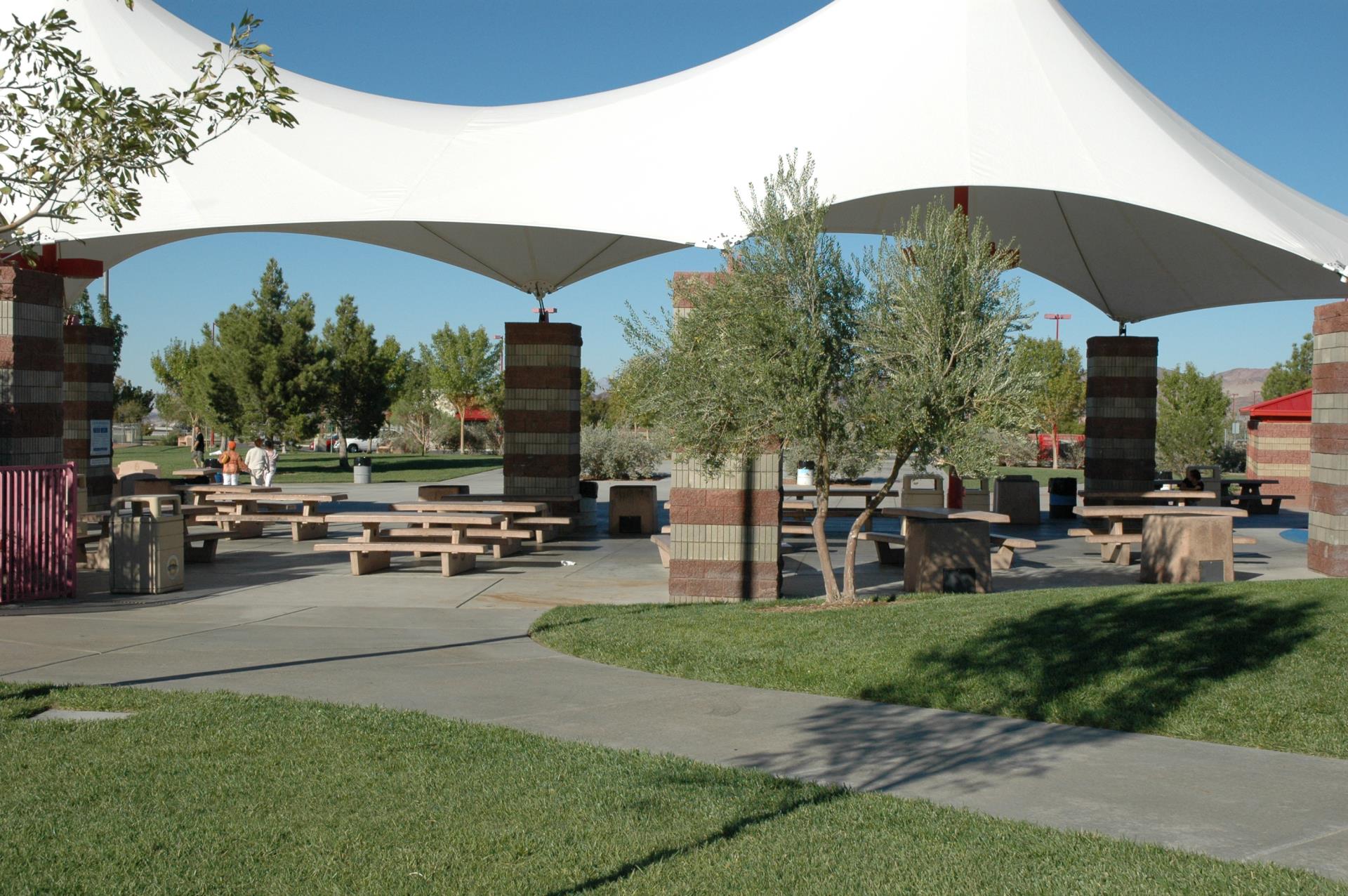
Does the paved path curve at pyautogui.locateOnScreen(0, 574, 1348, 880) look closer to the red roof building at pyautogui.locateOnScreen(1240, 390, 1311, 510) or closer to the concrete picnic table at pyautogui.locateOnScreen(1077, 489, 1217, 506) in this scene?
the concrete picnic table at pyautogui.locateOnScreen(1077, 489, 1217, 506)

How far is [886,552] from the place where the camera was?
16.2 metres

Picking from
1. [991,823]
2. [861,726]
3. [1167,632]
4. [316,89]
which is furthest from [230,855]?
[316,89]

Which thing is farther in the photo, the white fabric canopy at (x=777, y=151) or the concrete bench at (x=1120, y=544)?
the concrete bench at (x=1120, y=544)

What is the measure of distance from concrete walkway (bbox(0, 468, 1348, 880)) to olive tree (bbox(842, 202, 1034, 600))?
3.04m

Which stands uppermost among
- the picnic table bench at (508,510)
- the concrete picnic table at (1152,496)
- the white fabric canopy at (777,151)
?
the white fabric canopy at (777,151)

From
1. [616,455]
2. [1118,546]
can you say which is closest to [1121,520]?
[1118,546]

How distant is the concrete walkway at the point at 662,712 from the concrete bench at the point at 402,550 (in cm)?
154

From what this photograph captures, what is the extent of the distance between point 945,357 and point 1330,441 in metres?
6.74

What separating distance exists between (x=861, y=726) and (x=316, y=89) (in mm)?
15796

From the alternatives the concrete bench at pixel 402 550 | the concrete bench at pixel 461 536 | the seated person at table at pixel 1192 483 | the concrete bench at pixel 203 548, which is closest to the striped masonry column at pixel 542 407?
the concrete bench at pixel 461 536

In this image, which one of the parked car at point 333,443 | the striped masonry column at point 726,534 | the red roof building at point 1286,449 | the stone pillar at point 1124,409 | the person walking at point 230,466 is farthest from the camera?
the parked car at point 333,443

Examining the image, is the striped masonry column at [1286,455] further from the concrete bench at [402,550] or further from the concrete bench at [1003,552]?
the concrete bench at [402,550]

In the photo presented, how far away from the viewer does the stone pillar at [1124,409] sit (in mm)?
21516

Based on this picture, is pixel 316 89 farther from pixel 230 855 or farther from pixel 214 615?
pixel 230 855
